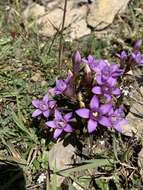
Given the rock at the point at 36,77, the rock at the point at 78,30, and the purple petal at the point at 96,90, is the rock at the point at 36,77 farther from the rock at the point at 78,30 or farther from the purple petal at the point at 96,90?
the purple petal at the point at 96,90

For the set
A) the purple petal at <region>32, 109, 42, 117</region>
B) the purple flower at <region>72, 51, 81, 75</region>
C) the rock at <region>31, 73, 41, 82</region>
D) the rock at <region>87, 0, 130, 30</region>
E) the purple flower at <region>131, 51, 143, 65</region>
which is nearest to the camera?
the purple flower at <region>72, 51, 81, 75</region>

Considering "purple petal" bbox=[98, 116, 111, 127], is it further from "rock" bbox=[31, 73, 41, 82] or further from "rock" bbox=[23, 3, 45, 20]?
"rock" bbox=[23, 3, 45, 20]

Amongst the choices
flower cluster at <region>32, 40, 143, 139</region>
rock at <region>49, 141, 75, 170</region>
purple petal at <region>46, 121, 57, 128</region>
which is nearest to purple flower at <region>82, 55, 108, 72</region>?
flower cluster at <region>32, 40, 143, 139</region>

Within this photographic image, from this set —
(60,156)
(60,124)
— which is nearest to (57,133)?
(60,124)

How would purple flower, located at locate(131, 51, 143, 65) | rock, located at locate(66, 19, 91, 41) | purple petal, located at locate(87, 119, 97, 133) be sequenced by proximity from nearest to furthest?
purple petal, located at locate(87, 119, 97, 133) < purple flower, located at locate(131, 51, 143, 65) < rock, located at locate(66, 19, 91, 41)

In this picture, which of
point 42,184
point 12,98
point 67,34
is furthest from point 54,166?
point 67,34

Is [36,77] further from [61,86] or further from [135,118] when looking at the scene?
[135,118]

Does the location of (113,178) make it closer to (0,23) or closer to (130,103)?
(130,103)
